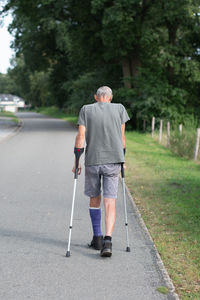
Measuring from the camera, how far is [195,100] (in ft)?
105

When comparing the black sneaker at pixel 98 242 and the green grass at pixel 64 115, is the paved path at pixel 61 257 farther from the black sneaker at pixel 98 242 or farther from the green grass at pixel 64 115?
the green grass at pixel 64 115

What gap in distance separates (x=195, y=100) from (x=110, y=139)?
90.2ft

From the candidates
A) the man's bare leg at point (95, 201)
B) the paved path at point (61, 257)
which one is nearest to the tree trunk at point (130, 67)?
the paved path at point (61, 257)

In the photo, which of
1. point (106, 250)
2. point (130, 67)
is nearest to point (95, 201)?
point (106, 250)

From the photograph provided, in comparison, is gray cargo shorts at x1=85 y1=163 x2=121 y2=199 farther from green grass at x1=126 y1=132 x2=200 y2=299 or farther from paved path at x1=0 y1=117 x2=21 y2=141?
paved path at x1=0 y1=117 x2=21 y2=141

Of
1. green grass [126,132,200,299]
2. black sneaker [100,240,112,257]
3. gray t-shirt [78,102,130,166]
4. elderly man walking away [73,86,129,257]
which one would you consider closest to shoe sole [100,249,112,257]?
black sneaker [100,240,112,257]

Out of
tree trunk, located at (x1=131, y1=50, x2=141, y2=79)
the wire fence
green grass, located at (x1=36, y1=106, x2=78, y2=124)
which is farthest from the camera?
green grass, located at (x1=36, y1=106, x2=78, y2=124)

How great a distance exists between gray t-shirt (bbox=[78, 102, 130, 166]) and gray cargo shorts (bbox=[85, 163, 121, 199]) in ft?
0.22

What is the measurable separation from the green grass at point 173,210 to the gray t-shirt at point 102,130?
1.24 meters

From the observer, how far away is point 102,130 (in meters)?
5.35

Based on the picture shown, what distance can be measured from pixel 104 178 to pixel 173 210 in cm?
261

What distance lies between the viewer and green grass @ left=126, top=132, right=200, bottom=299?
475 cm

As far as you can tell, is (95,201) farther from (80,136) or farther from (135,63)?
(135,63)

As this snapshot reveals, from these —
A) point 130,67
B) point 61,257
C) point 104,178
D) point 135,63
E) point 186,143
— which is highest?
point 135,63
